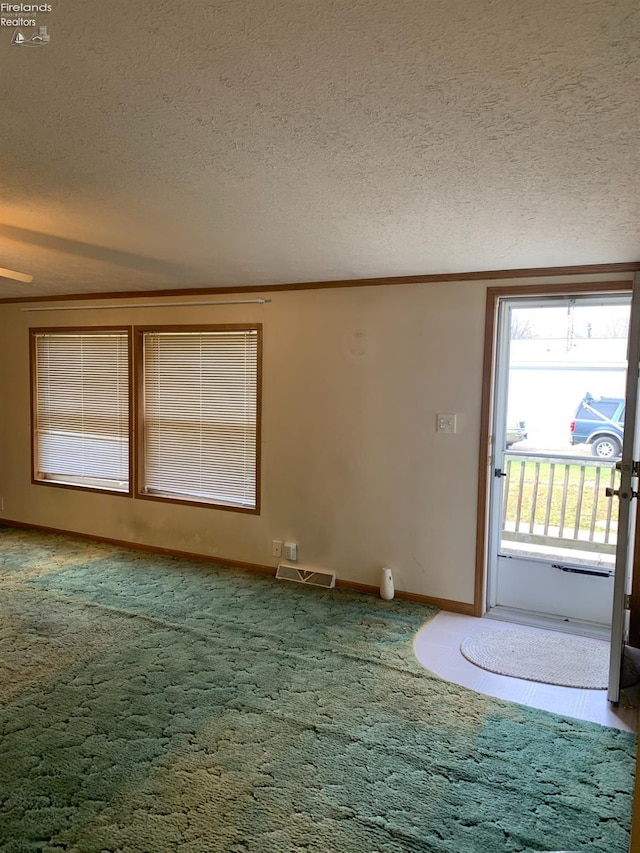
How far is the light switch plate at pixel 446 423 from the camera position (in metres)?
3.86

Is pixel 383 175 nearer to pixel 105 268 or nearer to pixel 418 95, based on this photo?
pixel 418 95

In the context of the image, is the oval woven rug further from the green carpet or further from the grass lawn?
the grass lawn

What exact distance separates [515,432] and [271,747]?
8.20 feet

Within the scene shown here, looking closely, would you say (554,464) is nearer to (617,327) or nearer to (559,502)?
(559,502)

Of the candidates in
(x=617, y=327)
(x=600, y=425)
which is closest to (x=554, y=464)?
(x=600, y=425)

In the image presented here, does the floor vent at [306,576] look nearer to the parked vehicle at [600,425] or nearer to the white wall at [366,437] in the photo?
the white wall at [366,437]

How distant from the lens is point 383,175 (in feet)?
6.68

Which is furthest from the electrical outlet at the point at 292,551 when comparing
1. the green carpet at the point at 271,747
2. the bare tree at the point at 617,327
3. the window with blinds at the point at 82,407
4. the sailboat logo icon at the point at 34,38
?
the sailboat logo icon at the point at 34,38

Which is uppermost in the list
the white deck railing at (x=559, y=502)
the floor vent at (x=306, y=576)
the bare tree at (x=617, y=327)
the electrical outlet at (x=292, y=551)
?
the bare tree at (x=617, y=327)

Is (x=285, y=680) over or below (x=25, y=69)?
below

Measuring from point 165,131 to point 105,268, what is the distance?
2433mm

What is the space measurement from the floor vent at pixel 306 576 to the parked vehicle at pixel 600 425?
192cm

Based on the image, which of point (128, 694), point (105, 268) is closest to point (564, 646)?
point (128, 694)

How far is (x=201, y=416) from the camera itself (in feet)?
15.8
